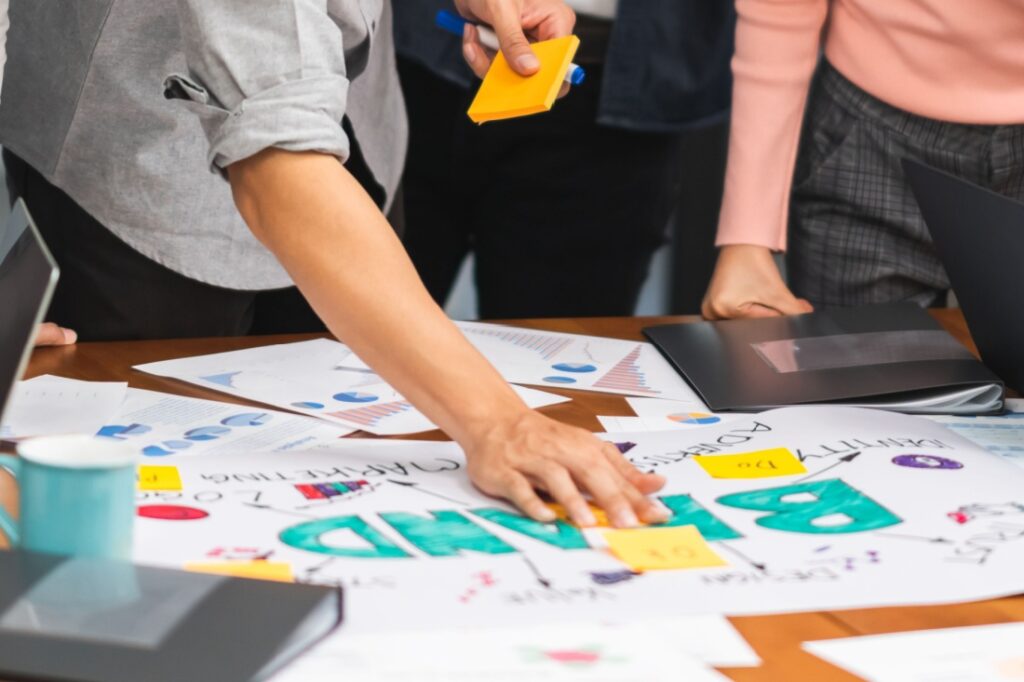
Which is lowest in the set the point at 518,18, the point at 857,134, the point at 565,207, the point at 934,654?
the point at 934,654

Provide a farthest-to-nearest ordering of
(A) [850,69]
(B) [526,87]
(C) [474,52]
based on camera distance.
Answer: (A) [850,69] → (C) [474,52] → (B) [526,87]

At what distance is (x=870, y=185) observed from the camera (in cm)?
133

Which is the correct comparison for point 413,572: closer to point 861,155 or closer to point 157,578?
point 157,578

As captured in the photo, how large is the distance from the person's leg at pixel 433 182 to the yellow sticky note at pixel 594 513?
87 centimetres

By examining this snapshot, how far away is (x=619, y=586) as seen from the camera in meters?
0.68

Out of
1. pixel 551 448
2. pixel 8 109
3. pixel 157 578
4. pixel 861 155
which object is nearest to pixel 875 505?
pixel 551 448

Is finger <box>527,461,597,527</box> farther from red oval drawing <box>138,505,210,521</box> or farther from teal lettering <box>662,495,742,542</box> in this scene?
red oval drawing <box>138,505,210,521</box>

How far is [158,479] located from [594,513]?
0.29 meters

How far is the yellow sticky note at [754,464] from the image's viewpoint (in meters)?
0.87

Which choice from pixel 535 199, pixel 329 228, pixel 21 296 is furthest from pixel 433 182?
pixel 21 296

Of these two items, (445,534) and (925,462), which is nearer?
(445,534)

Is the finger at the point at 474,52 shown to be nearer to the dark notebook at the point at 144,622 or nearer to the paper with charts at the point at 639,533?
the paper with charts at the point at 639,533

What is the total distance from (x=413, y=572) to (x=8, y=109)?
70 centimetres

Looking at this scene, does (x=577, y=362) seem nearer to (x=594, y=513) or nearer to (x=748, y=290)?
(x=748, y=290)
